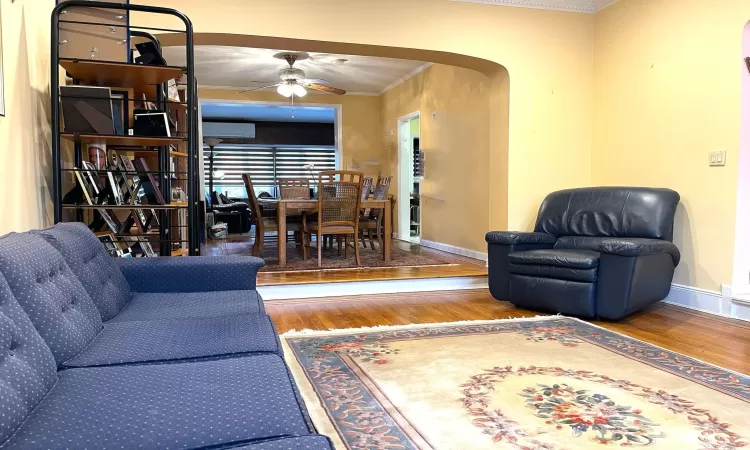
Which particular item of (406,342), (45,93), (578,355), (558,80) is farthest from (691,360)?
(45,93)

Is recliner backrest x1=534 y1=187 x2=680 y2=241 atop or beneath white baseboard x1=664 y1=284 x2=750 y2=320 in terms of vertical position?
atop

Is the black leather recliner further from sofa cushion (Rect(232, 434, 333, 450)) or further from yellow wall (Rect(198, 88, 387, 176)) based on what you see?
yellow wall (Rect(198, 88, 387, 176))

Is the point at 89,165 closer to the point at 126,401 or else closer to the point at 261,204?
the point at 126,401

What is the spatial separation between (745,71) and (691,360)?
6.99 feet

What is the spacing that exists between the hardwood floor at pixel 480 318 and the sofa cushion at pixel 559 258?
389 millimetres

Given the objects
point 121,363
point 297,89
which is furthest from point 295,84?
point 121,363

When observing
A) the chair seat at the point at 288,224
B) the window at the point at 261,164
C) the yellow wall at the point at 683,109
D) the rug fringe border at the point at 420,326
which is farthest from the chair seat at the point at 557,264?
the window at the point at 261,164

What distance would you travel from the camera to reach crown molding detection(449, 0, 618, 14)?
470cm

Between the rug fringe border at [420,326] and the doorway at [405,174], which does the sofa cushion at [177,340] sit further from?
the doorway at [405,174]

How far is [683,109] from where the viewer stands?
13.0ft

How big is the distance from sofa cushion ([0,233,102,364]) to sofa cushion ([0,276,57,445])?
104mm

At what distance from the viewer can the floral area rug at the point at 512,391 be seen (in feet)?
5.98

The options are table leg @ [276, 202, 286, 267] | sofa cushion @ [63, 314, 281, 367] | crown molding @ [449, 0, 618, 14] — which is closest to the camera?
sofa cushion @ [63, 314, 281, 367]

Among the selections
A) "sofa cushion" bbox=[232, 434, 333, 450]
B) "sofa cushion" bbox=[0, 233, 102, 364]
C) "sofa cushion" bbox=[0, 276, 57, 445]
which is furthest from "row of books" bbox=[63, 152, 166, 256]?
"sofa cushion" bbox=[232, 434, 333, 450]
